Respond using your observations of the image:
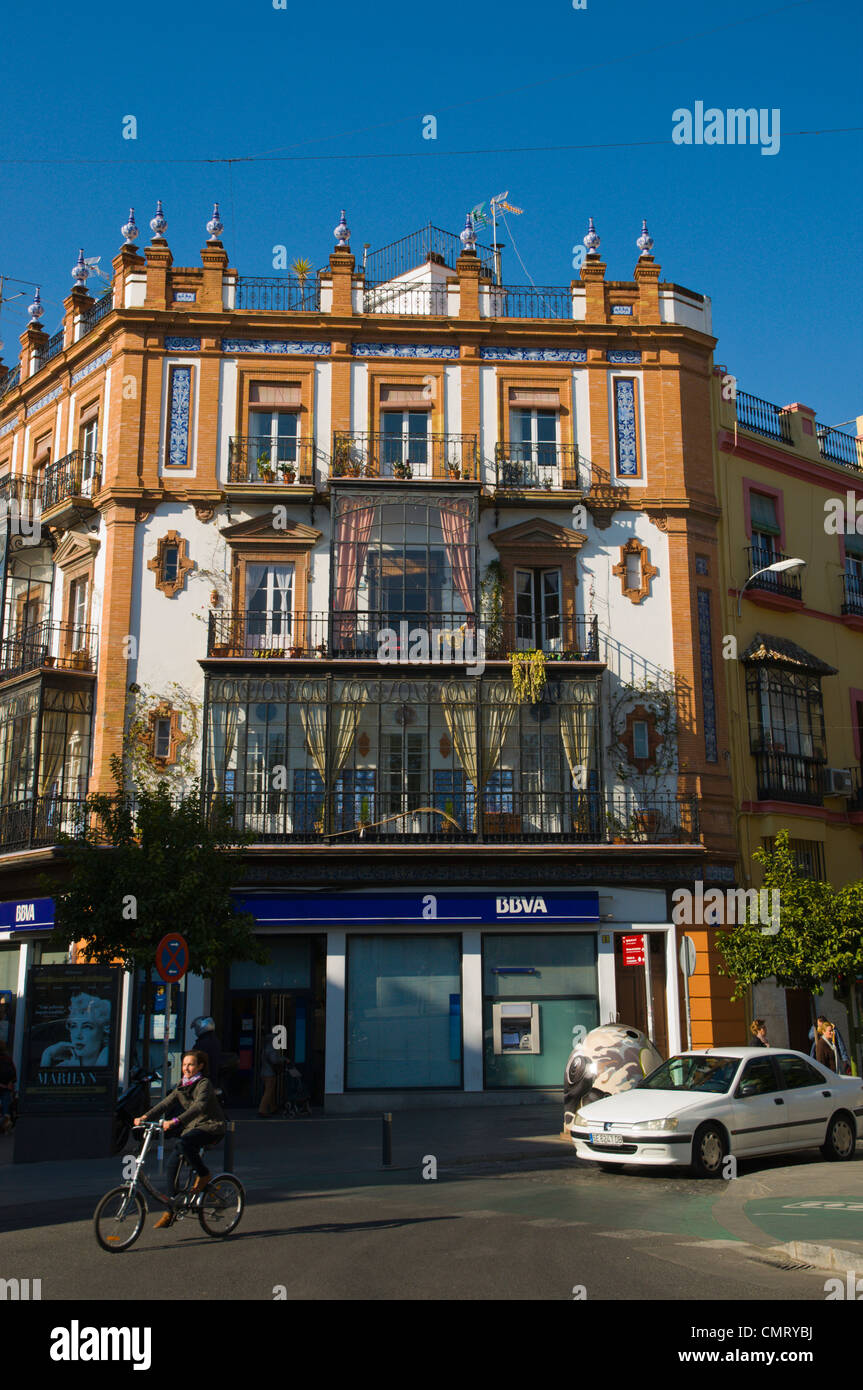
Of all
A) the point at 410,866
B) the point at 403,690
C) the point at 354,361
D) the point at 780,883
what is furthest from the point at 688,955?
the point at 354,361

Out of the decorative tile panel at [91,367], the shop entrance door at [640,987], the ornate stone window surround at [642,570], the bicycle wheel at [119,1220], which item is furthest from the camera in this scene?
the decorative tile panel at [91,367]

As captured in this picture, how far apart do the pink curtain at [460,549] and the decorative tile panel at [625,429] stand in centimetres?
379

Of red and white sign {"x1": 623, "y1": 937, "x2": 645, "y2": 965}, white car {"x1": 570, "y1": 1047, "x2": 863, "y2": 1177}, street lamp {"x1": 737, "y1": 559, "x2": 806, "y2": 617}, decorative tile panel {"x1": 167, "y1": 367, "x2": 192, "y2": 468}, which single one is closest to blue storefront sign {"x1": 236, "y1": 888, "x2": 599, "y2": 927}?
red and white sign {"x1": 623, "y1": 937, "x2": 645, "y2": 965}

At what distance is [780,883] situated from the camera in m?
23.0

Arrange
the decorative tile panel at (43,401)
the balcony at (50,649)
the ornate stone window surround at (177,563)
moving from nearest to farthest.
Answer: the ornate stone window surround at (177,563)
the balcony at (50,649)
the decorative tile panel at (43,401)

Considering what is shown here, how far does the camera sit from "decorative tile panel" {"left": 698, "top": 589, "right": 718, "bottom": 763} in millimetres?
26266

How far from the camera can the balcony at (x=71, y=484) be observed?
26.8 meters

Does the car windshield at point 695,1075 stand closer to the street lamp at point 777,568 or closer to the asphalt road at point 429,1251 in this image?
the asphalt road at point 429,1251

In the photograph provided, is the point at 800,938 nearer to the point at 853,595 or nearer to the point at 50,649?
the point at 853,595

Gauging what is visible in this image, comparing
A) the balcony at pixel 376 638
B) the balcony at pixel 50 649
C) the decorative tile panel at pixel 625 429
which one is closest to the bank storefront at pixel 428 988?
the balcony at pixel 376 638

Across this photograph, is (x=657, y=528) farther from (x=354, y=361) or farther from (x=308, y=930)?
(x=308, y=930)

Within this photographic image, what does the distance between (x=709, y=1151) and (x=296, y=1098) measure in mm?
10803

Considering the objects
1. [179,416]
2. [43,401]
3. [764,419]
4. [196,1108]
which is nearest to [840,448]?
[764,419]
